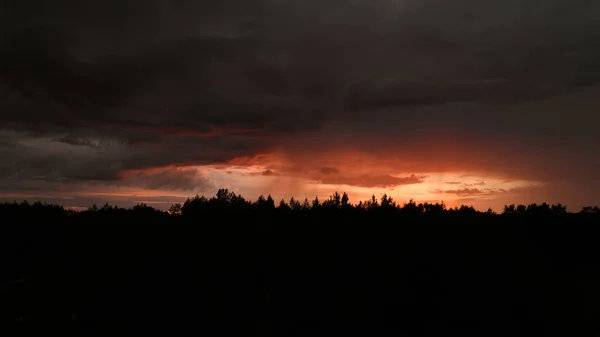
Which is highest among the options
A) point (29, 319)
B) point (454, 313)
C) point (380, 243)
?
point (380, 243)

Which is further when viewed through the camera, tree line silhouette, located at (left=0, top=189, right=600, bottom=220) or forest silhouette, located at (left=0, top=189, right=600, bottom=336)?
tree line silhouette, located at (left=0, top=189, right=600, bottom=220)

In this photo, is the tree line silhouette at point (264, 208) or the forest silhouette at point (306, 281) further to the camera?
the tree line silhouette at point (264, 208)

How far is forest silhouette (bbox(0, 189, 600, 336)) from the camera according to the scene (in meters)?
14.5

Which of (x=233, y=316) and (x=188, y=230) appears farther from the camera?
(x=188, y=230)

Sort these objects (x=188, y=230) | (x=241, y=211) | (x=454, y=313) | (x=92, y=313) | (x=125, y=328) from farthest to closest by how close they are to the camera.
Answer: (x=241, y=211), (x=188, y=230), (x=92, y=313), (x=125, y=328), (x=454, y=313)

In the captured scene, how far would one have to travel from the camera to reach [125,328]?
15.6m

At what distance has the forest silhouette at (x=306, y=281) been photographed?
47.6 ft

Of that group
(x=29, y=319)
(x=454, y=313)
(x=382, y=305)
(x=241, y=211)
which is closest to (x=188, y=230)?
(x=241, y=211)

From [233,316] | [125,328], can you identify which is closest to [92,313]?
[125,328]

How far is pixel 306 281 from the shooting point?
16.1m

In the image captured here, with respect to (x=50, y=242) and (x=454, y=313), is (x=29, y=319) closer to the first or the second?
(x=50, y=242)

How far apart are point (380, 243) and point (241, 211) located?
9.85 meters

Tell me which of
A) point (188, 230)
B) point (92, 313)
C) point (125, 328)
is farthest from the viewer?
point (188, 230)

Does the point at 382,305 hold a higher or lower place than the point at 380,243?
lower
